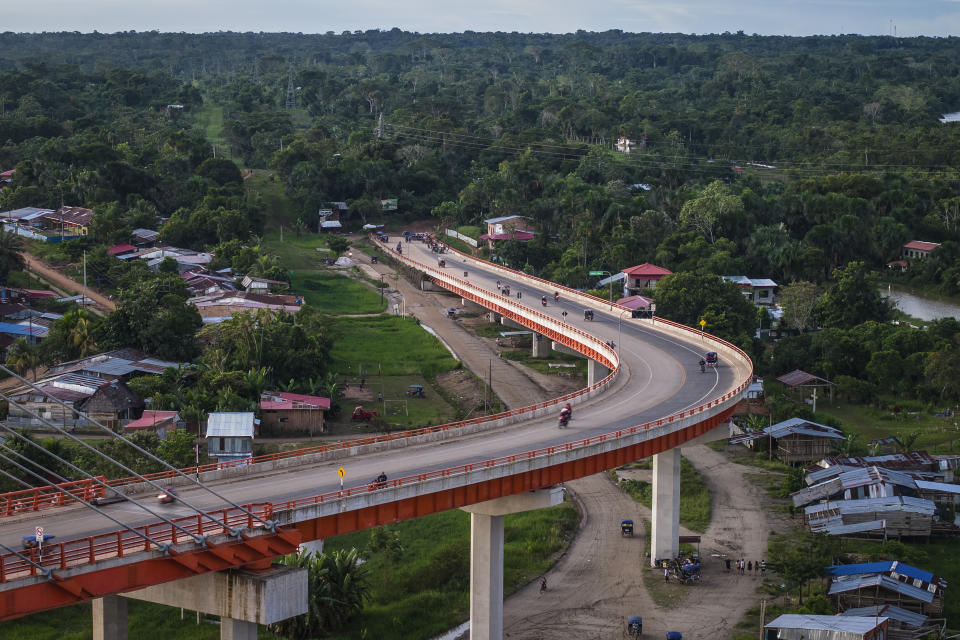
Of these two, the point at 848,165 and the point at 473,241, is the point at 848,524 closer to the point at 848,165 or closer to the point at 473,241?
the point at 473,241

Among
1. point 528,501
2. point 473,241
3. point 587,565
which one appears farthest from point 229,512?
point 473,241

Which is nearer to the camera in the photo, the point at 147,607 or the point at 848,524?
the point at 147,607

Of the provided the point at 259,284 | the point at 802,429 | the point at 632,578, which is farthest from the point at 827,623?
the point at 259,284

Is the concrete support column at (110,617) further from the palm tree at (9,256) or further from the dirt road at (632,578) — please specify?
the palm tree at (9,256)

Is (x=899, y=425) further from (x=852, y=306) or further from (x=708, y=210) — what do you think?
(x=708, y=210)

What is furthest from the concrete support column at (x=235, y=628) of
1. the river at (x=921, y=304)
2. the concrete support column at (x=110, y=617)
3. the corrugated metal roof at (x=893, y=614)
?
the river at (x=921, y=304)

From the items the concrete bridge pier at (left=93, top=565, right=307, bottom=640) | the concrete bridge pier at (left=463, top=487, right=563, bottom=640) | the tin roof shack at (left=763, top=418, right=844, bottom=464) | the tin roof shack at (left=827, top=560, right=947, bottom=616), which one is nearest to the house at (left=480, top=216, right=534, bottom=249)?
the tin roof shack at (left=763, top=418, right=844, bottom=464)
